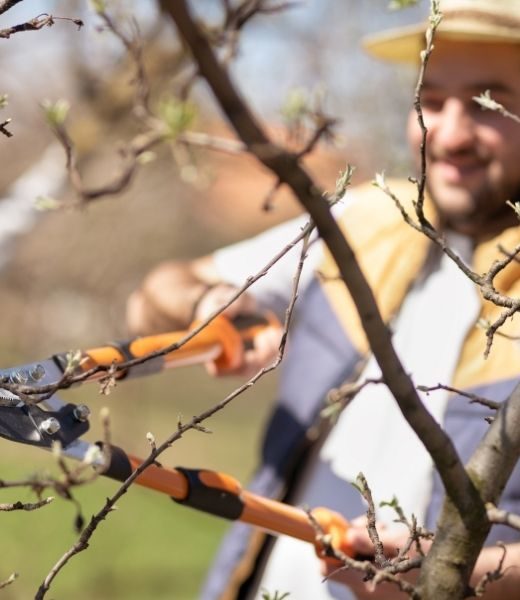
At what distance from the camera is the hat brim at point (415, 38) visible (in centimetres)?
202

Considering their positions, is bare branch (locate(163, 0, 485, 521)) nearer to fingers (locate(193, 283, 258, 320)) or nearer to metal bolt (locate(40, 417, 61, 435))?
metal bolt (locate(40, 417, 61, 435))

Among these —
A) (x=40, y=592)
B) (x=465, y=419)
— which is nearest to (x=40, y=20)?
(x=40, y=592)

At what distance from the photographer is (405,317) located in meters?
2.14

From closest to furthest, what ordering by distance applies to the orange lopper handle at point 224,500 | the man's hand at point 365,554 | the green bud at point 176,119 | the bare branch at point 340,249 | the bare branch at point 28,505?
1. the bare branch at point 340,249
2. the bare branch at point 28,505
3. the orange lopper handle at point 224,500
4. the man's hand at point 365,554
5. the green bud at point 176,119

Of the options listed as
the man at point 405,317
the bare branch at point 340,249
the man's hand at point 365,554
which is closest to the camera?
the bare branch at point 340,249

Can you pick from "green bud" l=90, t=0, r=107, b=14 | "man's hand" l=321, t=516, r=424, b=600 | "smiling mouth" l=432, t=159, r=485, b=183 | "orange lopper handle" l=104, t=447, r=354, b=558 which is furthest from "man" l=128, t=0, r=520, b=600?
"green bud" l=90, t=0, r=107, b=14

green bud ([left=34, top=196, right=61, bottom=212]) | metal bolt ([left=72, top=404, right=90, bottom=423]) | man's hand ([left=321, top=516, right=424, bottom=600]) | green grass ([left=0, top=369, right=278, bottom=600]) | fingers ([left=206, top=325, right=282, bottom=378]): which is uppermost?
green grass ([left=0, top=369, right=278, bottom=600])

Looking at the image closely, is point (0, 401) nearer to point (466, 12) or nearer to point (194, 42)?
point (194, 42)

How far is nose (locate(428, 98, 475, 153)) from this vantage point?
204 centimetres

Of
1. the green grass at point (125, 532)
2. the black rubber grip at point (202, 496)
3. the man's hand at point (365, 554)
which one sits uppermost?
the green grass at point (125, 532)

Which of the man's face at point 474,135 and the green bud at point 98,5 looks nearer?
the green bud at point 98,5

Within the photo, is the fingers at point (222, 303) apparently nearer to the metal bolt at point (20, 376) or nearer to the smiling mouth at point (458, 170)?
the smiling mouth at point (458, 170)

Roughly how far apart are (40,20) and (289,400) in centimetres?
130

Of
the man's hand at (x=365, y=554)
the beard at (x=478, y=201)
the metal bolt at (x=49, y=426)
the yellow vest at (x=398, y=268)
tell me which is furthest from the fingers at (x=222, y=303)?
the metal bolt at (x=49, y=426)
